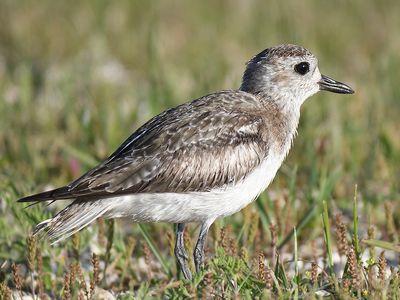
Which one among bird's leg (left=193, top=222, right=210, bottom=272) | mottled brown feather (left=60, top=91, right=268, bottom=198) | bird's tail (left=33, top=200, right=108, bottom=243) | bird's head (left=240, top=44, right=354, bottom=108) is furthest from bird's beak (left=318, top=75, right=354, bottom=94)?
bird's tail (left=33, top=200, right=108, bottom=243)

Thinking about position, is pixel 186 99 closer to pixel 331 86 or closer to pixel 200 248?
pixel 331 86

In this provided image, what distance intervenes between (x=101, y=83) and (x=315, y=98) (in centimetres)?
244

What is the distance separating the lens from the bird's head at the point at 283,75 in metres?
6.39

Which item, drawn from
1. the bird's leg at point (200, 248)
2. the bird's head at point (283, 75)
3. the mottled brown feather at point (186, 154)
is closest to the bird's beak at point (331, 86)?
the bird's head at point (283, 75)

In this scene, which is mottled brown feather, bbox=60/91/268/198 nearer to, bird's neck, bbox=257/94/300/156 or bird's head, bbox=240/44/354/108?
bird's neck, bbox=257/94/300/156

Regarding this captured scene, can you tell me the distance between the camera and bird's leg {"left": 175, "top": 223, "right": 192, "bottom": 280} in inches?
220

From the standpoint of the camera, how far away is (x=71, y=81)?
9242 millimetres

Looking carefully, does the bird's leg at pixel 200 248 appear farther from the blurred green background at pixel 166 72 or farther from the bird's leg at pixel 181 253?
the blurred green background at pixel 166 72

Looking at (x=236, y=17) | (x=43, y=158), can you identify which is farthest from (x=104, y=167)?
(x=236, y=17)

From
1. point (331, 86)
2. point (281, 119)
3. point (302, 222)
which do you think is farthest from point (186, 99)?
point (302, 222)

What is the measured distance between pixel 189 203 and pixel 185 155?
325mm

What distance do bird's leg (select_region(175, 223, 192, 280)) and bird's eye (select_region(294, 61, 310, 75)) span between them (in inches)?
59.1

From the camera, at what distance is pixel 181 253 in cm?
574

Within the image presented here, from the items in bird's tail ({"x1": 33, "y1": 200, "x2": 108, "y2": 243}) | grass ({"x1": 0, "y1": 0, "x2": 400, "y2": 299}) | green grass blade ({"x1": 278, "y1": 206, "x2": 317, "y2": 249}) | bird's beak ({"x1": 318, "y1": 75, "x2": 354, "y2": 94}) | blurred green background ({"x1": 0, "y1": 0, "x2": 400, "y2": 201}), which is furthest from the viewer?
blurred green background ({"x1": 0, "y1": 0, "x2": 400, "y2": 201})
